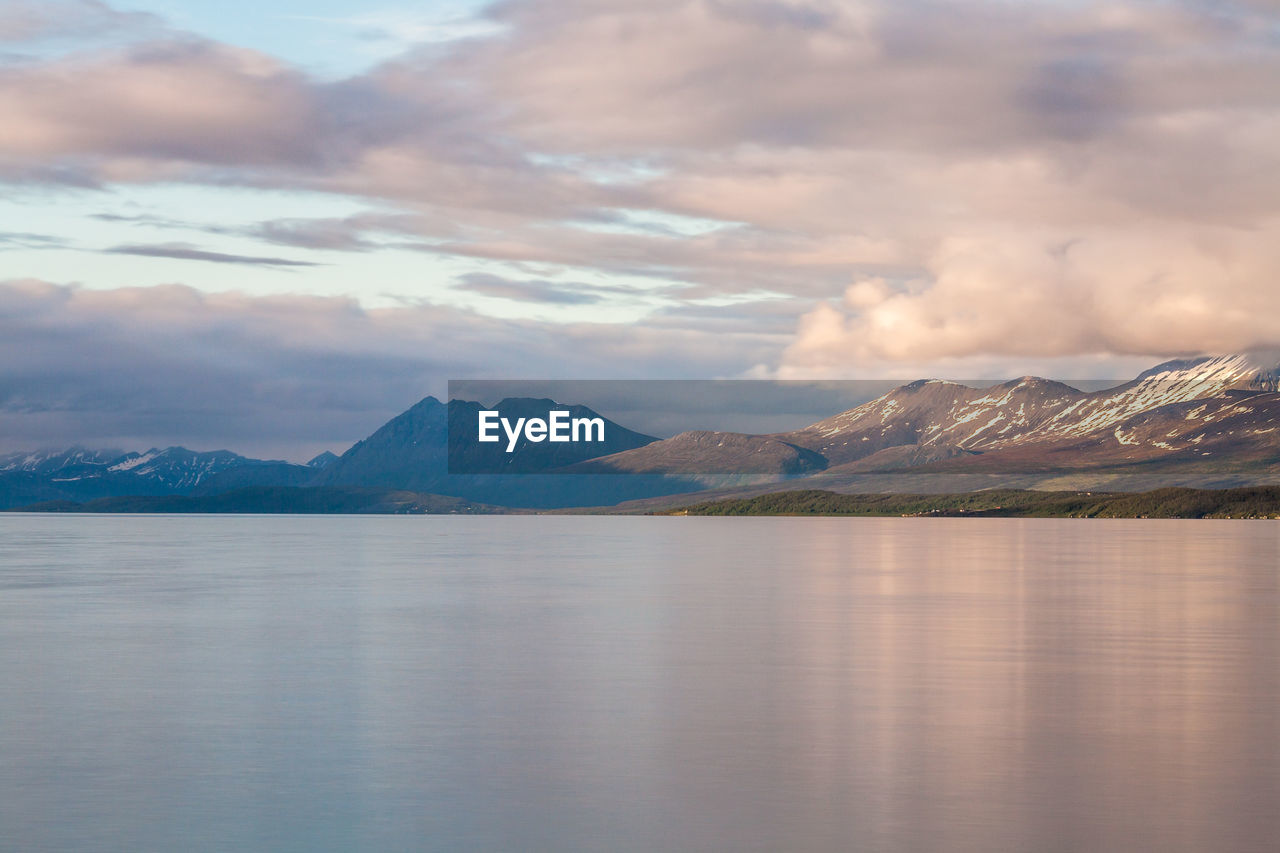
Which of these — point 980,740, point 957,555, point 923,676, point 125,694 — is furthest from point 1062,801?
point 957,555

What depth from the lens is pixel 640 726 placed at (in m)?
30.7

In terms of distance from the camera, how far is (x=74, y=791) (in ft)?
78.4

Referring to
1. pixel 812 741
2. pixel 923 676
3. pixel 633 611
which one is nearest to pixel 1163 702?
pixel 923 676

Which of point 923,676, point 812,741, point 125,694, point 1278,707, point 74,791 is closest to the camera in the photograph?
point 74,791

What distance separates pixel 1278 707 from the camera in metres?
32.9

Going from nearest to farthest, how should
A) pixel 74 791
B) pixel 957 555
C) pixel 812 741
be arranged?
pixel 74 791
pixel 812 741
pixel 957 555

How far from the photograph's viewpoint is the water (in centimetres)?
2134

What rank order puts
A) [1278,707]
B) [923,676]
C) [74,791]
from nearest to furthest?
[74,791] < [1278,707] < [923,676]

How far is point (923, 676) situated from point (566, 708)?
1181 centimetres

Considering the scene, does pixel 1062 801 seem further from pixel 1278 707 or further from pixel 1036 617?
pixel 1036 617

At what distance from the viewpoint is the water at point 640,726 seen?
70.0ft

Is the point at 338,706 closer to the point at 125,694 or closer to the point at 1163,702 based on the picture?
the point at 125,694

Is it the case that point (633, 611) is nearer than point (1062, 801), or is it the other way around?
point (1062, 801)

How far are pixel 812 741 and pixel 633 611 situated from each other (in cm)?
3494
